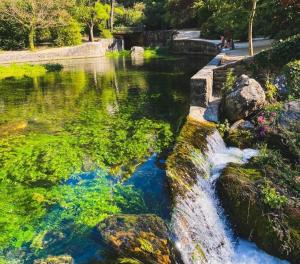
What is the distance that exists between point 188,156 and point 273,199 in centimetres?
263

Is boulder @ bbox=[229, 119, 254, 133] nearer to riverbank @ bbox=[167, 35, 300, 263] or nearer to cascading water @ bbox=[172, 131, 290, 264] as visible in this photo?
riverbank @ bbox=[167, 35, 300, 263]

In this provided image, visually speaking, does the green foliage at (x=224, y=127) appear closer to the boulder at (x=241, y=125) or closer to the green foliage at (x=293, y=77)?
the boulder at (x=241, y=125)

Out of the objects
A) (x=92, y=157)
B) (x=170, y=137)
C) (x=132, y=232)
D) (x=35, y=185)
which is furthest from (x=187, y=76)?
(x=132, y=232)

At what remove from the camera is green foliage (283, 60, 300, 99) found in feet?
43.7

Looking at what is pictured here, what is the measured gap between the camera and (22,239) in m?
7.21

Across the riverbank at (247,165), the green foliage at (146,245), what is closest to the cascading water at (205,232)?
the riverbank at (247,165)

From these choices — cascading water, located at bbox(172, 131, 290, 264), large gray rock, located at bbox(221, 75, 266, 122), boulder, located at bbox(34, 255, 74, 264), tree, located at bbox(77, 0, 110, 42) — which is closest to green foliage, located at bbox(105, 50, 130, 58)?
tree, located at bbox(77, 0, 110, 42)

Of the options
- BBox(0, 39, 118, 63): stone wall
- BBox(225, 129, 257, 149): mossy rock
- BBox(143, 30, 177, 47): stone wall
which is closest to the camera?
BBox(225, 129, 257, 149): mossy rock

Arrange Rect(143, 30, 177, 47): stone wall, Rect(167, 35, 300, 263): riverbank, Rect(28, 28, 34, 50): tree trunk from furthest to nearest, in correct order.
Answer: Rect(143, 30, 177, 47): stone wall
Rect(28, 28, 34, 50): tree trunk
Rect(167, 35, 300, 263): riverbank

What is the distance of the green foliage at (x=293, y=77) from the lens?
43.7 feet

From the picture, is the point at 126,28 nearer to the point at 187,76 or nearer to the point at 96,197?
the point at 187,76

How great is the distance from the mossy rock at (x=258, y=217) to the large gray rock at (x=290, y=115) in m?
2.91

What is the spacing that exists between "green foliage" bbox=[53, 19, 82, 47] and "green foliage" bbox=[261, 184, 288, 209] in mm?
39491

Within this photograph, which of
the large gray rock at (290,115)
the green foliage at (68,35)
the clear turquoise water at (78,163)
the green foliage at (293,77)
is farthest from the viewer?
the green foliage at (68,35)
